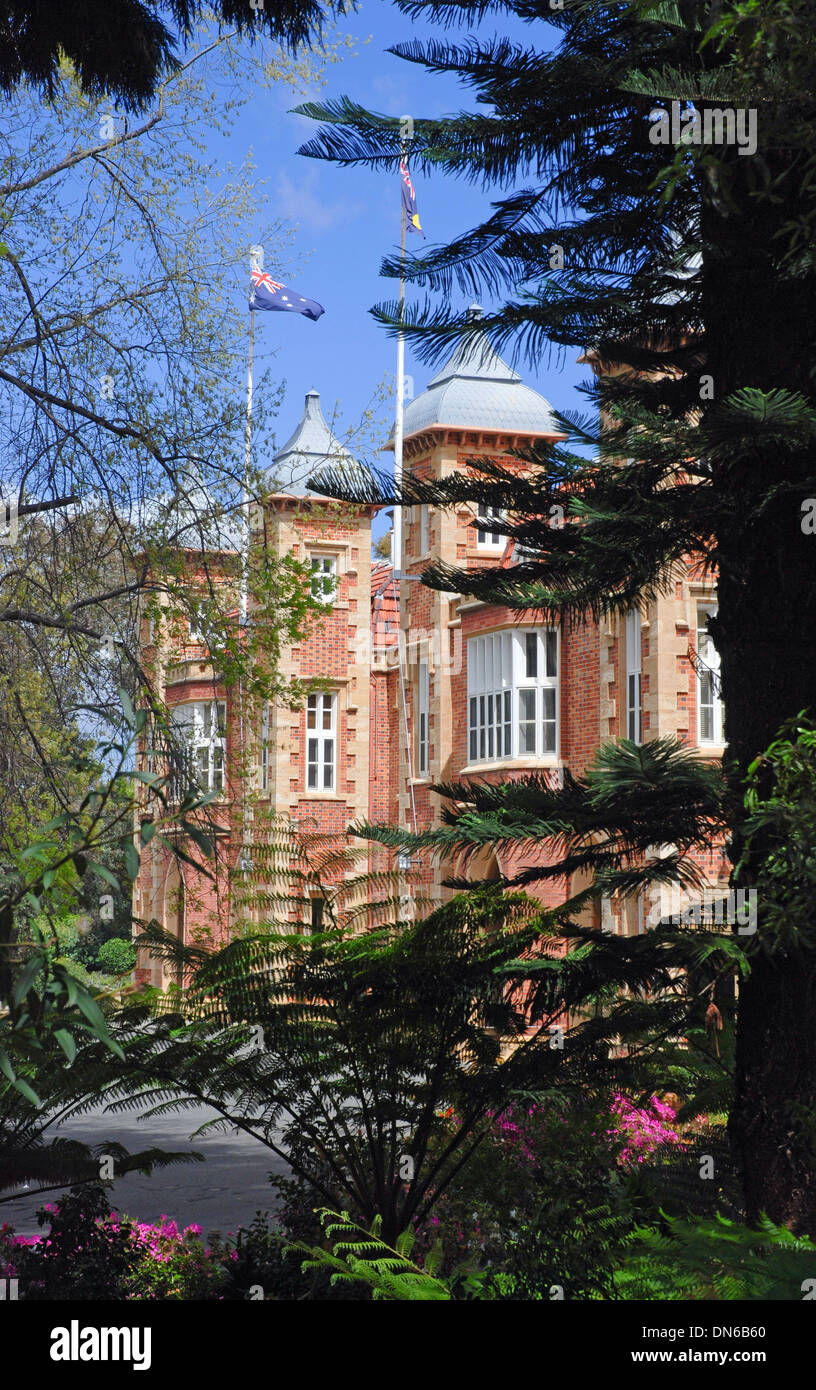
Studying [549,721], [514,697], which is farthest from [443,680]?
[549,721]

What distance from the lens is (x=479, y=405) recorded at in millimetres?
32062

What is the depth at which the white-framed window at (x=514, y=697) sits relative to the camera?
27109mm

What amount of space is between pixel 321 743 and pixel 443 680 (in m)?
4.56

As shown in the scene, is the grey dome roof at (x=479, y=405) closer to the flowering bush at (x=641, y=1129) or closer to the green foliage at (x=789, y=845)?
the flowering bush at (x=641, y=1129)

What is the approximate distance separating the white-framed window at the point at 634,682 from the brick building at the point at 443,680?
0.04 metres

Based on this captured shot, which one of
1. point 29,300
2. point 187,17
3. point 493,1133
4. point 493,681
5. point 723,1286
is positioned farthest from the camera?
point 493,681

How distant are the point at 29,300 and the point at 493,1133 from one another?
7.21 metres

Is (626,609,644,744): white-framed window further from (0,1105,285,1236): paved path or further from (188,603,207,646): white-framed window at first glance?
(188,603,207,646): white-framed window

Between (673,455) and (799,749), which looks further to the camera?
(673,455)

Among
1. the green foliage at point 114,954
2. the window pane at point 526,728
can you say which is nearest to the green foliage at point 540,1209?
the window pane at point 526,728

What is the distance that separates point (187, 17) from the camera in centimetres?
810

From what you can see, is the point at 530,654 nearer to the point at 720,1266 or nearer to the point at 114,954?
the point at 114,954

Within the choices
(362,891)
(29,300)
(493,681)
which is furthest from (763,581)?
(493,681)

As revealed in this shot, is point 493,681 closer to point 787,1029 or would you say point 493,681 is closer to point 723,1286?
point 787,1029
